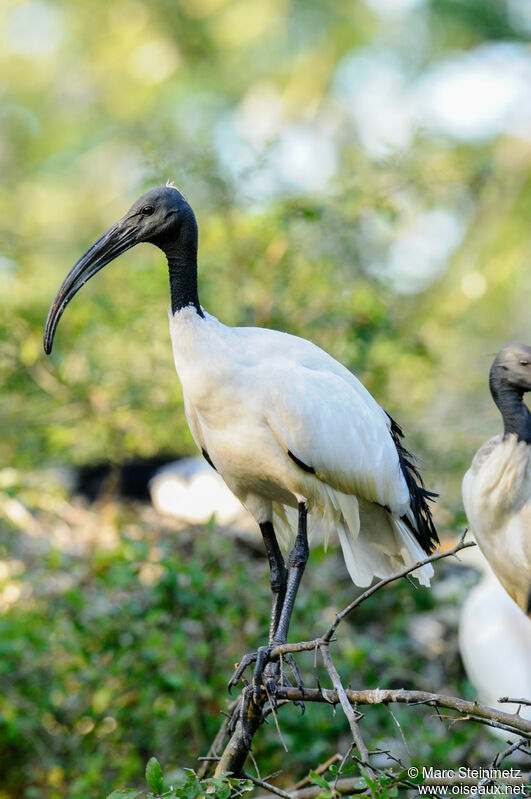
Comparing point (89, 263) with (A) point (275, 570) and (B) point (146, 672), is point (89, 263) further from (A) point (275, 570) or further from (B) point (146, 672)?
(B) point (146, 672)

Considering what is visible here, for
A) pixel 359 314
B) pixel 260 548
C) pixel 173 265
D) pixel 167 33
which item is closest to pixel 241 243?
pixel 359 314

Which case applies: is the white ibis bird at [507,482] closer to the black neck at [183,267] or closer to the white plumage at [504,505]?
the white plumage at [504,505]

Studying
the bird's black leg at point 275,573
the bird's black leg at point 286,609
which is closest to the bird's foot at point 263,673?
the bird's black leg at point 286,609

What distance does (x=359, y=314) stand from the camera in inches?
227

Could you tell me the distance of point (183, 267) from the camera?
3.39 metres

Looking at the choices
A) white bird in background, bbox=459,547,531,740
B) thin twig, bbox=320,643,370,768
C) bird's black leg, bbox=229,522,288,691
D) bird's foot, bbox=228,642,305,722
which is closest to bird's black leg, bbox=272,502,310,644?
bird's black leg, bbox=229,522,288,691

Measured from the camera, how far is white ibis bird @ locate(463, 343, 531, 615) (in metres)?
3.50

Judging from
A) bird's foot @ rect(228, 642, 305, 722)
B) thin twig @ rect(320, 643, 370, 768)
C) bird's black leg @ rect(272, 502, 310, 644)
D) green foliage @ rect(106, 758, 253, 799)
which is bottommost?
green foliage @ rect(106, 758, 253, 799)

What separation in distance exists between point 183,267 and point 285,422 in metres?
0.63

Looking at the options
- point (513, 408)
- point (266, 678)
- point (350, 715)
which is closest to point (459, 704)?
point (350, 715)

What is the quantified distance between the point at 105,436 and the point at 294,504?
2.68m

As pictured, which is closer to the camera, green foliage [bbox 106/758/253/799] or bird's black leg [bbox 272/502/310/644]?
green foliage [bbox 106/758/253/799]

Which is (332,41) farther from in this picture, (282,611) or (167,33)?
(282,611)

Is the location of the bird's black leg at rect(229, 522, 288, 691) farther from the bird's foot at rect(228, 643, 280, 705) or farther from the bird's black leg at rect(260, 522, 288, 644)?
the bird's foot at rect(228, 643, 280, 705)
